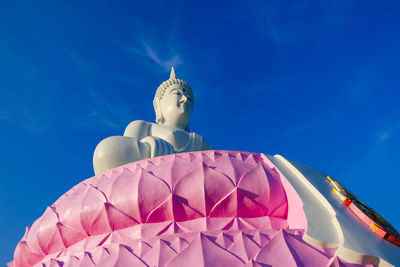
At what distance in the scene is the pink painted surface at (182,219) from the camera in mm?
3711

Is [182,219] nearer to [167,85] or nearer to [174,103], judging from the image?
[174,103]

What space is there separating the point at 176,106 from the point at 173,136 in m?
1.23

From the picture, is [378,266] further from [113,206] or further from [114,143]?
[114,143]

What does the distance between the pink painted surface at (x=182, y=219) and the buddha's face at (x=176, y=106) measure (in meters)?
4.16

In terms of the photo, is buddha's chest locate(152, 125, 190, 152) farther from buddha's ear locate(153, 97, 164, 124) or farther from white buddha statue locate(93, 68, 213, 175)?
buddha's ear locate(153, 97, 164, 124)

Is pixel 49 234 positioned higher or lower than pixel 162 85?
lower

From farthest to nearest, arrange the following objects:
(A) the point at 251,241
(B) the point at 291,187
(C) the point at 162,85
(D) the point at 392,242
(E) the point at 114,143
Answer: (C) the point at 162,85 < (E) the point at 114,143 < (B) the point at 291,187 < (D) the point at 392,242 < (A) the point at 251,241

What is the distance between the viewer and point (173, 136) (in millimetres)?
8312

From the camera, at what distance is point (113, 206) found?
14.9 ft

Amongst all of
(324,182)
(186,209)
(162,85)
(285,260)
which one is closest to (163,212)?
(186,209)

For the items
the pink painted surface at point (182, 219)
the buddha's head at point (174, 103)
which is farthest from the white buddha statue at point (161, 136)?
the pink painted surface at point (182, 219)

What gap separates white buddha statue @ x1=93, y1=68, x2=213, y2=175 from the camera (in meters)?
6.52

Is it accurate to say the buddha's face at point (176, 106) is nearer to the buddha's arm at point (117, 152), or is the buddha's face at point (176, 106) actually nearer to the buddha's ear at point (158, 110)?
the buddha's ear at point (158, 110)

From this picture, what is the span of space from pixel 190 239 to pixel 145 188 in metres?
0.98
